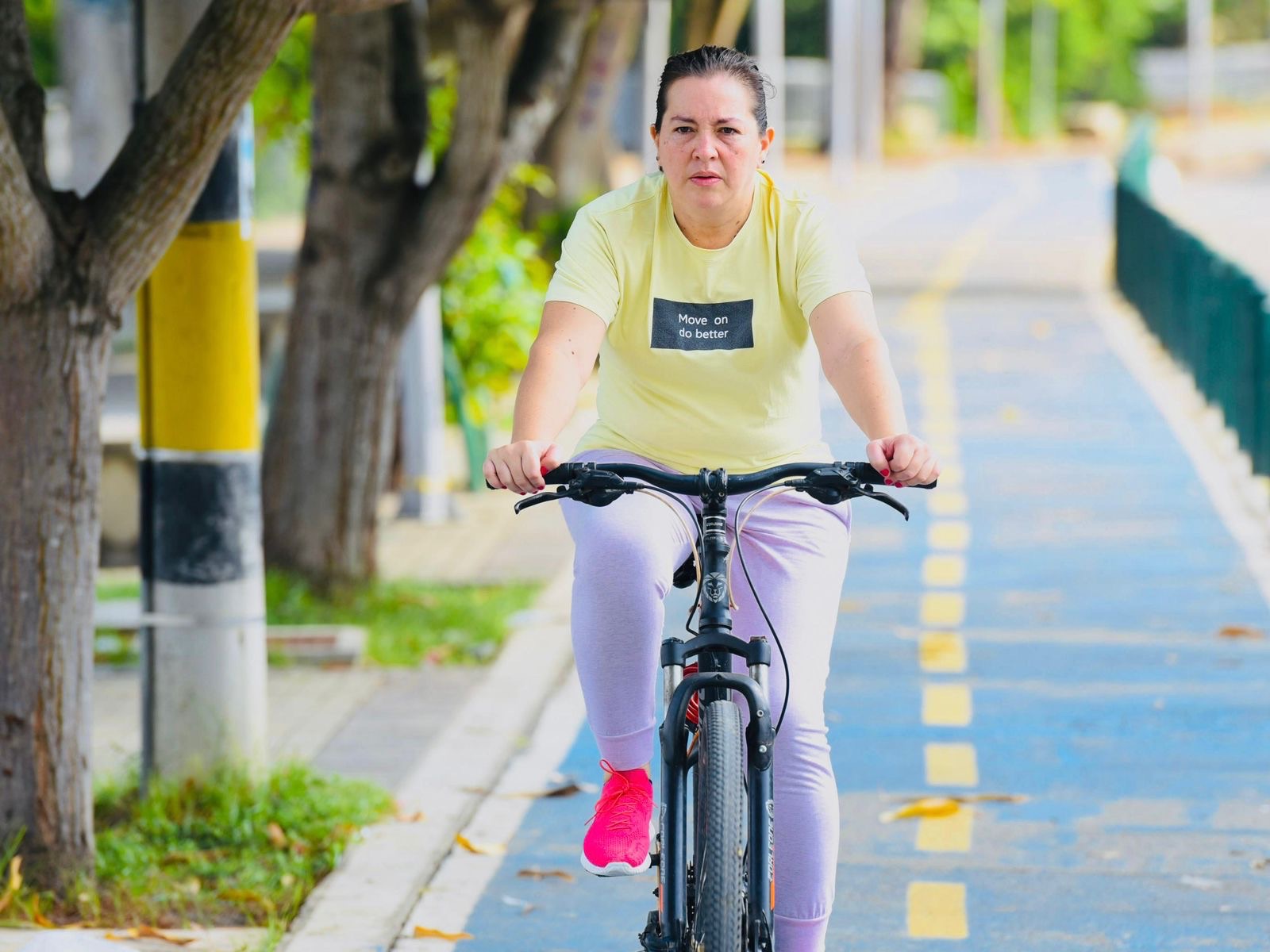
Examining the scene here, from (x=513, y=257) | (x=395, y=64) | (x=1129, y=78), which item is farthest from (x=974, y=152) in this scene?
(x=395, y=64)

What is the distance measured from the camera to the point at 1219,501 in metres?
11.4

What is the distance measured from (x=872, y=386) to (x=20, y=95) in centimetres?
243

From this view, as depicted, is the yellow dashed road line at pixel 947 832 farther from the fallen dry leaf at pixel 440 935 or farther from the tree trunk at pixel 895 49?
the tree trunk at pixel 895 49

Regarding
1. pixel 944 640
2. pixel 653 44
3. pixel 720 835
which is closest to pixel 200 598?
pixel 720 835

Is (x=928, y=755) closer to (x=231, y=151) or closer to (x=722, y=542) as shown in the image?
(x=231, y=151)

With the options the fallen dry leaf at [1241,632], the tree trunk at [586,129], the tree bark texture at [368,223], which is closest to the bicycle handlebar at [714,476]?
the tree bark texture at [368,223]

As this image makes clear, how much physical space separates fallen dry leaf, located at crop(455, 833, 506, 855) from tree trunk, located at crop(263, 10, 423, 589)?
326 cm

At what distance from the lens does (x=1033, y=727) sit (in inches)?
278

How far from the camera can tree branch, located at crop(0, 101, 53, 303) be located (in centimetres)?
494

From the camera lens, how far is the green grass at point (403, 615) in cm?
832

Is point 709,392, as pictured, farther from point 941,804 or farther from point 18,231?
point 941,804

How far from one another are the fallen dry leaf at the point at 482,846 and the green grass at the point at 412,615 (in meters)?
2.35

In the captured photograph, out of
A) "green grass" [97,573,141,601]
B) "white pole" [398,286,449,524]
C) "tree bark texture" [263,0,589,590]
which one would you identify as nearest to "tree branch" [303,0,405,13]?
"tree bark texture" [263,0,589,590]

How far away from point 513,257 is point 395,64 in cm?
431
